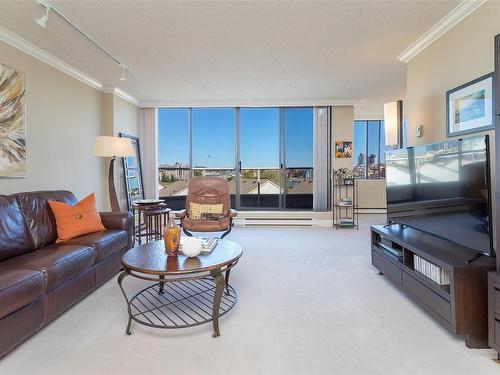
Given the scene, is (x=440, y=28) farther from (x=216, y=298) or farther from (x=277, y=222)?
(x=277, y=222)

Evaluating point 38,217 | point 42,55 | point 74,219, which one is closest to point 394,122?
point 74,219

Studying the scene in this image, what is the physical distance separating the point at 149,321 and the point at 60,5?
8.85 ft

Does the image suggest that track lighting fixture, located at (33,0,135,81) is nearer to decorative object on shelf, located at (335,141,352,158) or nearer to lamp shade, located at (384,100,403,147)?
lamp shade, located at (384,100,403,147)

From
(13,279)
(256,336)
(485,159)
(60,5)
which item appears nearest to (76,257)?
(13,279)

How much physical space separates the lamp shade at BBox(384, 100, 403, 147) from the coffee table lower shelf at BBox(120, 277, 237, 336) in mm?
2733

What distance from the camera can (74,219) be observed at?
115 inches

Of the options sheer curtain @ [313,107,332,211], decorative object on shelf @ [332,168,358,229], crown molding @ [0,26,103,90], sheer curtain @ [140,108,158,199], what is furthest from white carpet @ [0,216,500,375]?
sheer curtain @ [140,108,158,199]

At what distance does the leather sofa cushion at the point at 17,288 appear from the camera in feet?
5.55

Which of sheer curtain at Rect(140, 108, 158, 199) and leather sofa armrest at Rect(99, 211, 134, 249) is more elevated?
sheer curtain at Rect(140, 108, 158, 199)

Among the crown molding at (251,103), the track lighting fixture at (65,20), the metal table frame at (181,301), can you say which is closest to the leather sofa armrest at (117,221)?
the metal table frame at (181,301)

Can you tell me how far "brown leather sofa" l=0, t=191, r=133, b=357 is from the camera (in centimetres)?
178

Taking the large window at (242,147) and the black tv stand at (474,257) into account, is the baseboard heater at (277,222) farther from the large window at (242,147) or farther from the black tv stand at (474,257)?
the black tv stand at (474,257)

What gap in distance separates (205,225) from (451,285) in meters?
2.81

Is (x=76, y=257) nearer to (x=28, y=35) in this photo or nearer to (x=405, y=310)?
(x=28, y=35)
